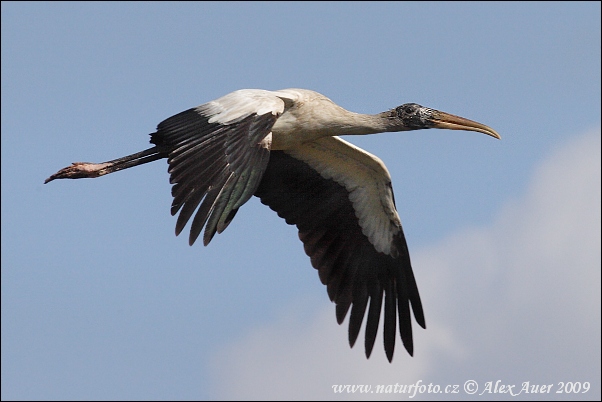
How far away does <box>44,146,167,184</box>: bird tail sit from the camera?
13.7 metres

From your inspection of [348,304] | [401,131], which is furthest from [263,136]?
[348,304]

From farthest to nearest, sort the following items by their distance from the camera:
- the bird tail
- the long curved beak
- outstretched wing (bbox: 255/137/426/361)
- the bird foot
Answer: outstretched wing (bbox: 255/137/426/361), the bird foot, the long curved beak, the bird tail

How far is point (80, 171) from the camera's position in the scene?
1424cm

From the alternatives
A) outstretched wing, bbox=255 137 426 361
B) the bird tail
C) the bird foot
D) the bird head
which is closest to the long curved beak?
the bird head

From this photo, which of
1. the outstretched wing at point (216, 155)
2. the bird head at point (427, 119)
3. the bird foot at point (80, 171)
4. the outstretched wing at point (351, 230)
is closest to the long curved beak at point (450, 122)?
the bird head at point (427, 119)

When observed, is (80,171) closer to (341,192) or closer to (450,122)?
(341,192)

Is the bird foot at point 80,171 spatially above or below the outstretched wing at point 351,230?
above

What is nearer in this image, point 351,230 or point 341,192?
point 341,192

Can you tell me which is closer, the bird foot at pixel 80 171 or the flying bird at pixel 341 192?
the flying bird at pixel 341 192

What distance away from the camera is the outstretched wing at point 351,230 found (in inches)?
571

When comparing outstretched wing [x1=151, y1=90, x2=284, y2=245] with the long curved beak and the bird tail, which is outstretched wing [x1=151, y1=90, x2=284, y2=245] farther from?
the long curved beak

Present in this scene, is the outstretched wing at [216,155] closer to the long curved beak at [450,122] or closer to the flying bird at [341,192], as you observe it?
the flying bird at [341,192]

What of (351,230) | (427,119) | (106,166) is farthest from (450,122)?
(106,166)

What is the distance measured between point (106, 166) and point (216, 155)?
3234 millimetres
